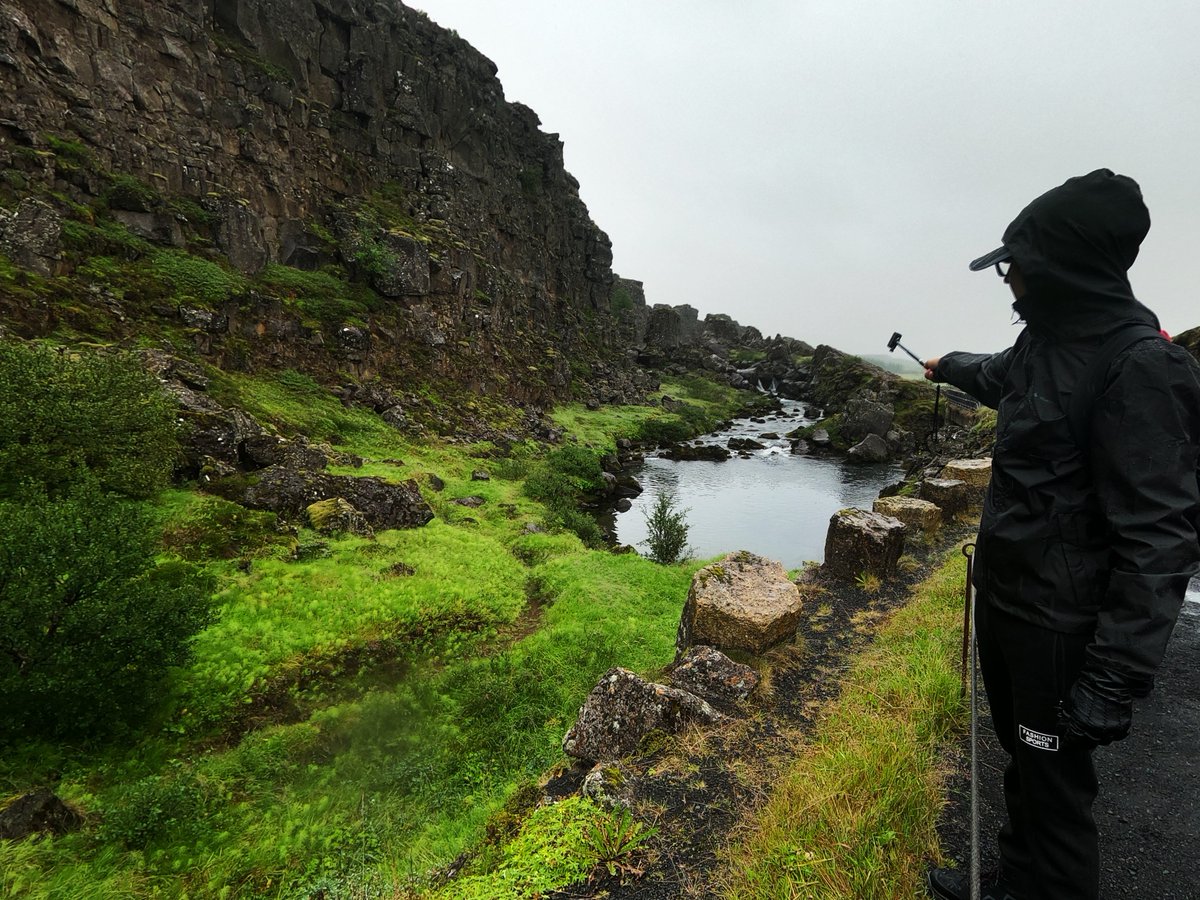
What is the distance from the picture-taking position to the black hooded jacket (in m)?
1.96

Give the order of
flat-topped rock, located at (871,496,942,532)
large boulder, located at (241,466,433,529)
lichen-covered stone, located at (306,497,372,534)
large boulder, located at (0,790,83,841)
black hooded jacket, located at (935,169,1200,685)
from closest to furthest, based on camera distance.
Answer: black hooded jacket, located at (935,169,1200,685), large boulder, located at (0,790,83,841), flat-topped rock, located at (871,496,942,532), lichen-covered stone, located at (306,497,372,534), large boulder, located at (241,466,433,529)

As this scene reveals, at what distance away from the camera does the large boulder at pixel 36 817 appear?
424cm

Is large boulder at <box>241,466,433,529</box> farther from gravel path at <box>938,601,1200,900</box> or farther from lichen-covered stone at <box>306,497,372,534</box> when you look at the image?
gravel path at <box>938,601,1200,900</box>

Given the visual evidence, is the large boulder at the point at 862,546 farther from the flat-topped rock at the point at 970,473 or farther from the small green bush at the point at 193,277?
the small green bush at the point at 193,277

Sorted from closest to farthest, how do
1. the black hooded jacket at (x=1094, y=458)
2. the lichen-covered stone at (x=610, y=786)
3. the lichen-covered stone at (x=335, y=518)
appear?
1. the black hooded jacket at (x=1094, y=458)
2. the lichen-covered stone at (x=610, y=786)
3. the lichen-covered stone at (x=335, y=518)

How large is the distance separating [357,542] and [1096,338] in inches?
515

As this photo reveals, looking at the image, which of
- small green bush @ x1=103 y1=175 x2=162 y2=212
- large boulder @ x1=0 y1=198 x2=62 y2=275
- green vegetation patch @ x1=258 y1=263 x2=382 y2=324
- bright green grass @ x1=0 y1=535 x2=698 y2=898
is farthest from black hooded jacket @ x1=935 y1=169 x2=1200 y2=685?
green vegetation patch @ x1=258 y1=263 x2=382 y2=324

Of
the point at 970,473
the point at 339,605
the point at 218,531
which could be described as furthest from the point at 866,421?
the point at 218,531

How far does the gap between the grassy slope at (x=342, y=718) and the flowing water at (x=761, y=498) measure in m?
9.35

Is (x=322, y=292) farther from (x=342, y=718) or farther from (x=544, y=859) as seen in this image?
(x=544, y=859)

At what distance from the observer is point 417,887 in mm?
4070

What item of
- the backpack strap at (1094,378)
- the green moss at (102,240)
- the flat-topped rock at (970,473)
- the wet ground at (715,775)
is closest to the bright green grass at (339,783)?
the wet ground at (715,775)

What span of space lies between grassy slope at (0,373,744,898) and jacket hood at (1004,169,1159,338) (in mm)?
5988

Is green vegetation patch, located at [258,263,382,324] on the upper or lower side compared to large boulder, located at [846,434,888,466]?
upper
